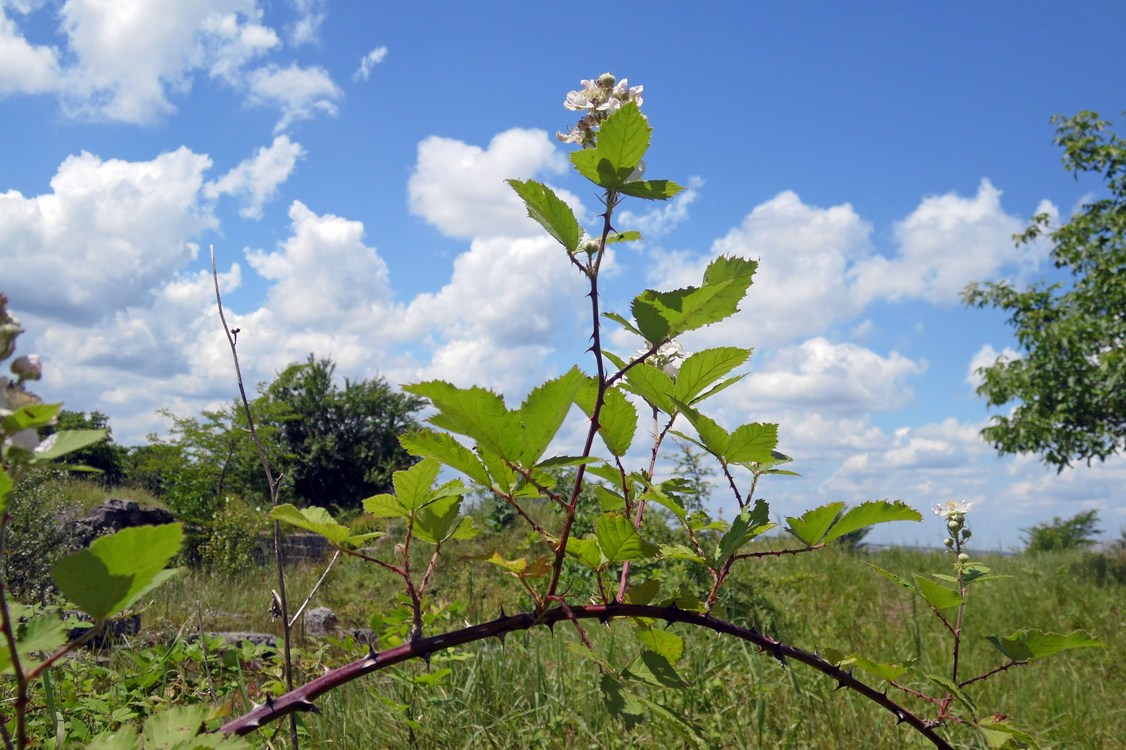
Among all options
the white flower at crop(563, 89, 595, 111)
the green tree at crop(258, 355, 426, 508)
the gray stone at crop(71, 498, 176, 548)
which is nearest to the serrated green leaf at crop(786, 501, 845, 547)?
the white flower at crop(563, 89, 595, 111)

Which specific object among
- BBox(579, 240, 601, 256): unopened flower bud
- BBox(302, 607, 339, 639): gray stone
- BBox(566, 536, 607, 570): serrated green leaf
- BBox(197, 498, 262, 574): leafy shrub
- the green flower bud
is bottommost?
BBox(302, 607, 339, 639): gray stone

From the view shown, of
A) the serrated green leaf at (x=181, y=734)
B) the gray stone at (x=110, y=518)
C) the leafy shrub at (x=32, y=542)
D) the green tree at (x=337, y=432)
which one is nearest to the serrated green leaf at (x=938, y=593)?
the serrated green leaf at (x=181, y=734)

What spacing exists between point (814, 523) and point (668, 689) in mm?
A: 1198

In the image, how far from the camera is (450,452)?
2.40 feet

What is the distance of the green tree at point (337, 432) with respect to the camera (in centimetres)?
1532

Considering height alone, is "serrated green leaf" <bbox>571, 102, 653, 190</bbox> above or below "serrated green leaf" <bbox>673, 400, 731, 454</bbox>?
above

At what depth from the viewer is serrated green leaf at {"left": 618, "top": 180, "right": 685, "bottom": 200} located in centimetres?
75

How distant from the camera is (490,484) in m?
0.73

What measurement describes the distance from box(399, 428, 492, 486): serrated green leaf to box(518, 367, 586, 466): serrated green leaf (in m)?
0.07

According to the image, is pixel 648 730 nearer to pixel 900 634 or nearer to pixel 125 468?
pixel 900 634

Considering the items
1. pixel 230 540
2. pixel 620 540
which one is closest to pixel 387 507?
pixel 620 540

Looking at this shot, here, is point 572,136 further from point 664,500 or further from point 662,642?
point 662,642

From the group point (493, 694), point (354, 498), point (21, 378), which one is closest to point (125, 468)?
point (354, 498)

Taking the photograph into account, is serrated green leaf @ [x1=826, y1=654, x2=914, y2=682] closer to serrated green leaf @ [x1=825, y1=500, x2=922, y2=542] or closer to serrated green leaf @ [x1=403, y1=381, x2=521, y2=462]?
serrated green leaf @ [x1=825, y1=500, x2=922, y2=542]
